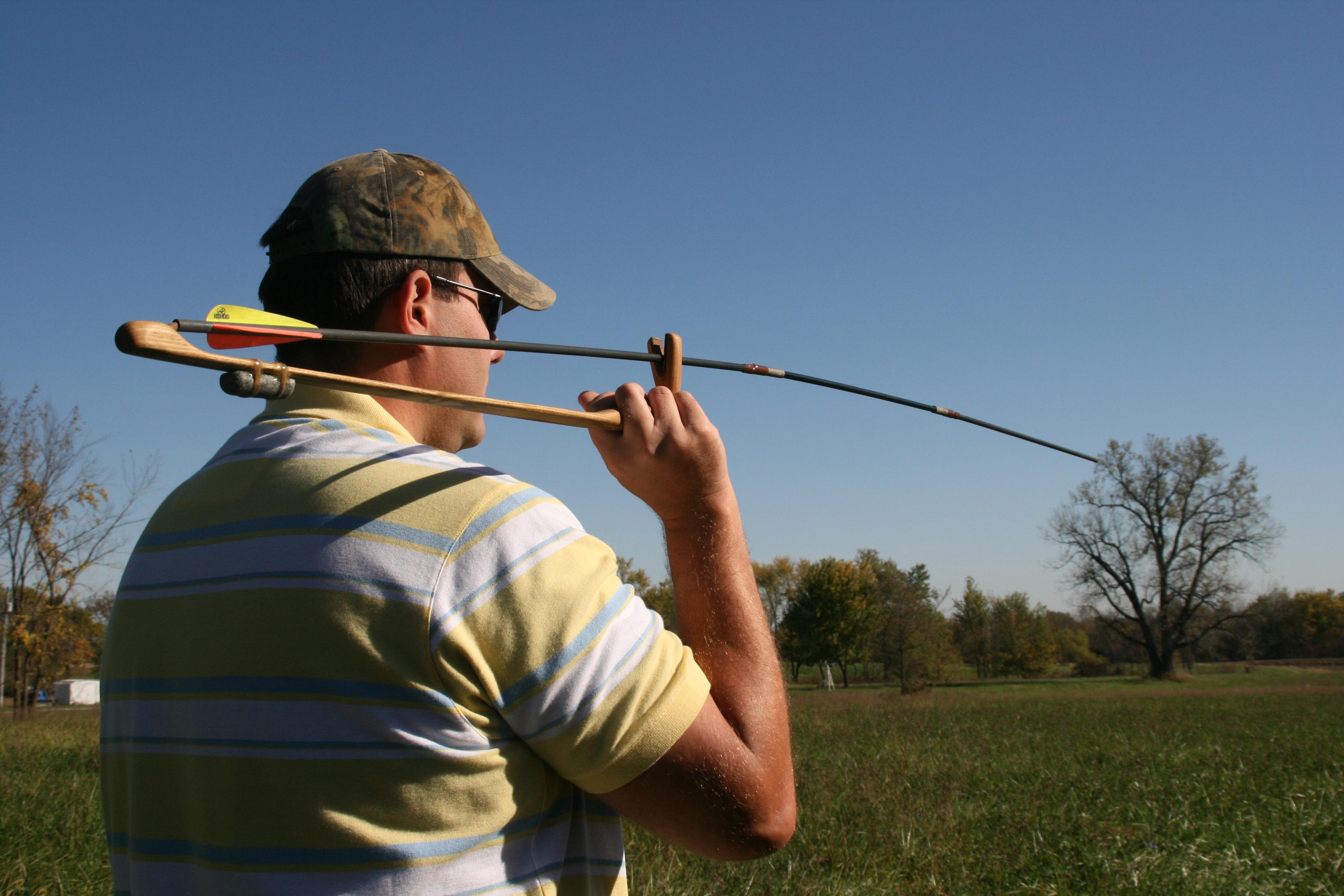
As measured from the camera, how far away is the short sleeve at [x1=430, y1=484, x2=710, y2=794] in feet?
3.48

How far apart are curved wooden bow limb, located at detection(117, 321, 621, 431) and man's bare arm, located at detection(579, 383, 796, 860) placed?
9 centimetres

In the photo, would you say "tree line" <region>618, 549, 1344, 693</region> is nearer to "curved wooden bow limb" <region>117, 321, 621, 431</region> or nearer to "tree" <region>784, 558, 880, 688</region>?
"tree" <region>784, 558, 880, 688</region>

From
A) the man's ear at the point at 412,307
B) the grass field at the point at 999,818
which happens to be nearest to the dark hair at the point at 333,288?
the man's ear at the point at 412,307

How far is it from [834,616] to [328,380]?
52230 millimetres

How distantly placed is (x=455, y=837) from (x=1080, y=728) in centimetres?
1409

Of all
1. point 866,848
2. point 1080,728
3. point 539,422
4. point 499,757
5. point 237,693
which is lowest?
point 1080,728

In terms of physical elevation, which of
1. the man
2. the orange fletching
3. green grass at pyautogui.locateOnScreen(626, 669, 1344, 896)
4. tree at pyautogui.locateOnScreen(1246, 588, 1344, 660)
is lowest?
tree at pyautogui.locateOnScreen(1246, 588, 1344, 660)

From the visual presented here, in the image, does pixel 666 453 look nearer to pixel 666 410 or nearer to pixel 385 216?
pixel 666 410

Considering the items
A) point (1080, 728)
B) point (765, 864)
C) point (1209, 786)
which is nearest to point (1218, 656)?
point (1080, 728)

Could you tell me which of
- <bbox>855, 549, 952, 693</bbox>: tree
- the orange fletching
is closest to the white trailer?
<bbox>855, 549, 952, 693</bbox>: tree

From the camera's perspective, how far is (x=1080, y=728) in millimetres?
13125

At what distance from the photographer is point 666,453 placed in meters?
1.43

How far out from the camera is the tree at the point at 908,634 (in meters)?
49.0

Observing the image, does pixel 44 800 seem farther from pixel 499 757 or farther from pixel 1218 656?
pixel 1218 656
